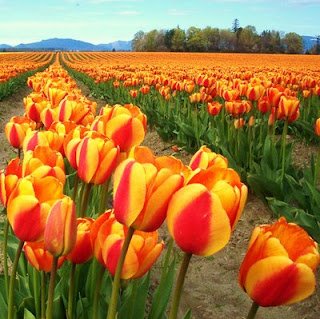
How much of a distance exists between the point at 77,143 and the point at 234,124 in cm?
409

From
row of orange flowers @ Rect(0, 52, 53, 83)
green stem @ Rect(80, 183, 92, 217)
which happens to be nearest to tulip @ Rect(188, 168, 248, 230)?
green stem @ Rect(80, 183, 92, 217)

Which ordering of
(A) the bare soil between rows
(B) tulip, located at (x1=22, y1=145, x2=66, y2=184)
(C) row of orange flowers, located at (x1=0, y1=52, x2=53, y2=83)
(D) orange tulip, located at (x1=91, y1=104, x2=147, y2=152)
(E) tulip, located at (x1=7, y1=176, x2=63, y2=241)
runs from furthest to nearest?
(C) row of orange flowers, located at (x1=0, y1=52, x2=53, y2=83) < (A) the bare soil between rows < (D) orange tulip, located at (x1=91, y1=104, x2=147, y2=152) < (B) tulip, located at (x1=22, y1=145, x2=66, y2=184) < (E) tulip, located at (x1=7, y1=176, x2=63, y2=241)

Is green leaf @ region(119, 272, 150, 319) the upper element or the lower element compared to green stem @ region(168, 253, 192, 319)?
lower

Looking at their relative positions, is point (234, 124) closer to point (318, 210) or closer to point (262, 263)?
point (318, 210)

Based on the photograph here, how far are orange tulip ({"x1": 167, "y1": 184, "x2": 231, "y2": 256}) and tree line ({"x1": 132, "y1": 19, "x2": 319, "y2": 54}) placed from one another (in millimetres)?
95865

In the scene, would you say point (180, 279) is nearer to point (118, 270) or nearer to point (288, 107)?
point (118, 270)

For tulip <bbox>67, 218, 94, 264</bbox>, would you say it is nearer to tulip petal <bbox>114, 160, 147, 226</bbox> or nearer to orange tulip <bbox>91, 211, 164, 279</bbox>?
orange tulip <bbox>91, 211, 164, 279</bbox>

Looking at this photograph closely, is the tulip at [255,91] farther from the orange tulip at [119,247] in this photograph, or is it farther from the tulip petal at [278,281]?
the tulip petal at [278,281]

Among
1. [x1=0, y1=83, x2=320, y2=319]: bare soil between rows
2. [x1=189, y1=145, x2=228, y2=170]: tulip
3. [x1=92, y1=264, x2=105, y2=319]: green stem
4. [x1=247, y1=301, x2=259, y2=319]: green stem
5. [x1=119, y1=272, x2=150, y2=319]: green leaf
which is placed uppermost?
[x1=189, y1=145, x2=228, y2=170]: tulip

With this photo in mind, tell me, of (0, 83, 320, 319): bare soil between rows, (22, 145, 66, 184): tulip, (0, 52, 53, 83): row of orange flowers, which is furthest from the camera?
(0, 52, 53, 83): row of orange flowers

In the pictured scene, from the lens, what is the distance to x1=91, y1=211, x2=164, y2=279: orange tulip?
4.05ft

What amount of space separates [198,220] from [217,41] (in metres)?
102

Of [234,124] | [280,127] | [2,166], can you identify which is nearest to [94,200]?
[234,124]

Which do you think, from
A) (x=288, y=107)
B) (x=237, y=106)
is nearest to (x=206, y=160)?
(x=288, y=107)
